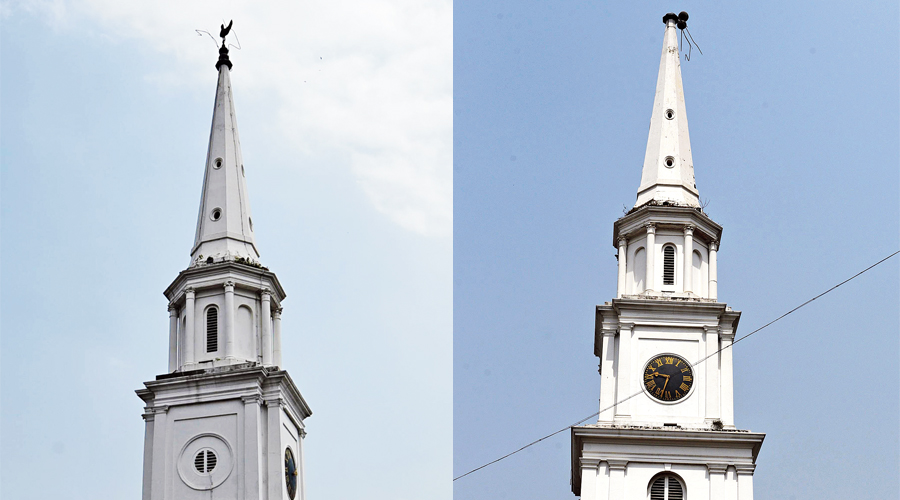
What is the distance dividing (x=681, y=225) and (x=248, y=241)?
1677 cm

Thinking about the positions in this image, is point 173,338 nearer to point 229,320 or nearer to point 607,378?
point 229,320

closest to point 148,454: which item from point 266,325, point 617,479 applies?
point 266,325

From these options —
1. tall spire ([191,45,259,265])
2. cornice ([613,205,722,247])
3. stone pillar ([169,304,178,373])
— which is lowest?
stone pillar ([169,304,178,373])

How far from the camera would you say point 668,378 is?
2972 inches

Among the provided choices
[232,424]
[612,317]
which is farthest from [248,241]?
[612,317]

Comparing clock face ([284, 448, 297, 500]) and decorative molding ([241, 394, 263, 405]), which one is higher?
decorative molding ([241, 394, 263, 405])

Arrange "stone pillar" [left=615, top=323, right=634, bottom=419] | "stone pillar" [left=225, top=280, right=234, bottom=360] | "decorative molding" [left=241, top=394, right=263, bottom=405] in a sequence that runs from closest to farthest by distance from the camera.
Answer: "stone pillar" [left=615, top=323, right=634, bottom=419], "decorative molding" [left=241, top=394, right=263, bottom=405], "stone pillar" [left=225, top=280, right=234, bottom=360]

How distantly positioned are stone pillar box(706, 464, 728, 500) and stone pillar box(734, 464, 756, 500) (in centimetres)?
49

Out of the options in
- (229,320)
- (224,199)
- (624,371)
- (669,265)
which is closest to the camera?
(624,371)

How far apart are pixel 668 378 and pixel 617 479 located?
185 inches

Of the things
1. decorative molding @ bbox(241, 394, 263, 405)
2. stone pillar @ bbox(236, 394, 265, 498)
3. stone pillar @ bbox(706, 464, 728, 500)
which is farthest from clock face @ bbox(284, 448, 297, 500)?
stone pillar @ bbox(706, 464, 728, 500)

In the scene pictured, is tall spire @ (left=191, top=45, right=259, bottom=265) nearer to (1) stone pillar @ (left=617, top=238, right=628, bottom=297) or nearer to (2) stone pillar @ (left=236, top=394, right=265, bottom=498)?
(2) stone pillar @ (left=236, top=394, right=265, bottom=498)

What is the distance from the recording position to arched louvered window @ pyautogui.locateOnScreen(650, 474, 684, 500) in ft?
239

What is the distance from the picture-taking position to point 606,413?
74.8 m
